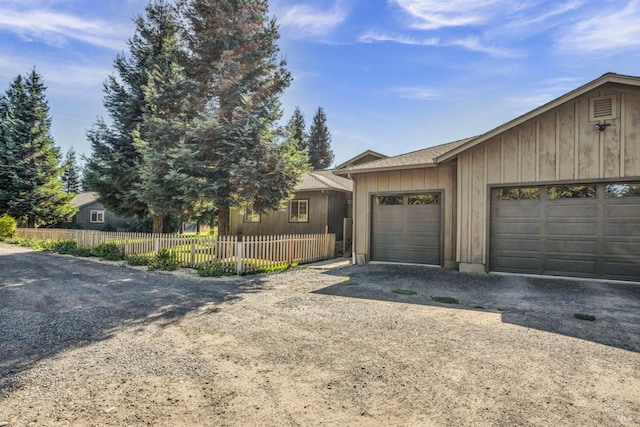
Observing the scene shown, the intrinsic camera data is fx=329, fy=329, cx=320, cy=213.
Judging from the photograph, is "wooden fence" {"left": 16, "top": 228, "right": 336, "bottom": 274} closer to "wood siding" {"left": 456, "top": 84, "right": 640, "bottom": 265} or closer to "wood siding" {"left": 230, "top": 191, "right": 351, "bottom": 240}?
"wood siding" {"left": 230, "top": 191, "right": 351, "bottom": 240}

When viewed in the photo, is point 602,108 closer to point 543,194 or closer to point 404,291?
point 543,194

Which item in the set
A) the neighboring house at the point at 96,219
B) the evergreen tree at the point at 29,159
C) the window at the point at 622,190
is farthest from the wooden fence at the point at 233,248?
the neighboring house at the point at 96,219

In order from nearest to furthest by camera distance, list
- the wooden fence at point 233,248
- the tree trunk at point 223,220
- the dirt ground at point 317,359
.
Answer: the dirt ground at point 317,359 → the wooden fence at point 233,248 → the tree trunk at point 223,220

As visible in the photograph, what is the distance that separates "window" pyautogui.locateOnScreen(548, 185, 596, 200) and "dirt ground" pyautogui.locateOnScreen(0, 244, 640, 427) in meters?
2.41

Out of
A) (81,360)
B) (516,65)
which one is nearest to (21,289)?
(81,360)

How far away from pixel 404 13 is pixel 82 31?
11.7 metres

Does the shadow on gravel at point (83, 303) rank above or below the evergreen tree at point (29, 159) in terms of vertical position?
below

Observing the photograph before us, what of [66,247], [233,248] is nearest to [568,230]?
[233,248]

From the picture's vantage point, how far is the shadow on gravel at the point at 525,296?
4.86 metres

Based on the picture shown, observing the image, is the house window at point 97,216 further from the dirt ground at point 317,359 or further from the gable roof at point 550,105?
the gable roof at point 550,105

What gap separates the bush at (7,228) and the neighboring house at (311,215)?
15.3m

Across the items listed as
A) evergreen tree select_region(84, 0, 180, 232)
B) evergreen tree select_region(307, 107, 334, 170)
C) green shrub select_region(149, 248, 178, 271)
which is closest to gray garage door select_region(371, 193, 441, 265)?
green shrub select_region(149, 248, 178, 271)

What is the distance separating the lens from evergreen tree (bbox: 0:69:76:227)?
22500mm

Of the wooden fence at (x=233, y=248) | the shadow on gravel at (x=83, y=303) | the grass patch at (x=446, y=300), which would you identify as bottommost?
the shadow on gravel at (x=83, y=303)
